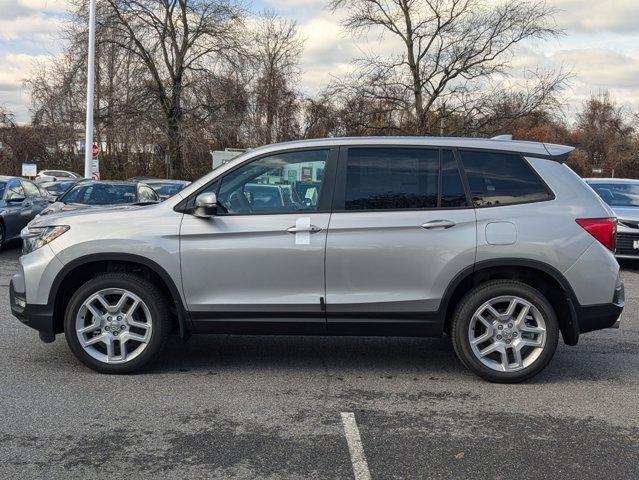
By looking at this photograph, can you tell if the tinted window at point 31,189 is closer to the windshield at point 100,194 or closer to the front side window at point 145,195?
the windshield at point 100,194

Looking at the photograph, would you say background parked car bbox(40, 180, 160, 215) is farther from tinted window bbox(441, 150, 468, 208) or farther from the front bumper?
tinted window bbox(441, 150, 468, 208)

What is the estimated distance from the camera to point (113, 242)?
203 inches

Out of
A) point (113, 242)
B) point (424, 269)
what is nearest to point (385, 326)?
point (424, 269)

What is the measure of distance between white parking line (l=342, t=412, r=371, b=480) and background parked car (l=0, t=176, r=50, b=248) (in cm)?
1063

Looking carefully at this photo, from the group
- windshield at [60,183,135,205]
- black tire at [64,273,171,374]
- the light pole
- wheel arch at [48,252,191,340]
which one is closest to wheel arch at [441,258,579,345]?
wheel arch at [48,252,191,340]

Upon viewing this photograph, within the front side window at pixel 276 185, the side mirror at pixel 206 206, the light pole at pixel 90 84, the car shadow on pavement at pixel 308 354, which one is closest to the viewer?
the side mirror at pixel 206 206

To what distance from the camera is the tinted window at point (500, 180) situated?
205 inches

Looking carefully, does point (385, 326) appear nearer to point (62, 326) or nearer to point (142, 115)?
point (62, 326)

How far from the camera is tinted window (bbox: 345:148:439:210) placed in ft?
17.0

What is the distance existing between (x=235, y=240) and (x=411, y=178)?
147 cm

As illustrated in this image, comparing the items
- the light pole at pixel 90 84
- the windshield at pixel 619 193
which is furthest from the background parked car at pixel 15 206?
the windshield at pixel 619 193

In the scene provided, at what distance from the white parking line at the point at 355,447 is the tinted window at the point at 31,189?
12017 millimetres

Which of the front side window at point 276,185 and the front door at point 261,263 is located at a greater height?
the front side window at point 276,185

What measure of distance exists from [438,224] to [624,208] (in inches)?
331
